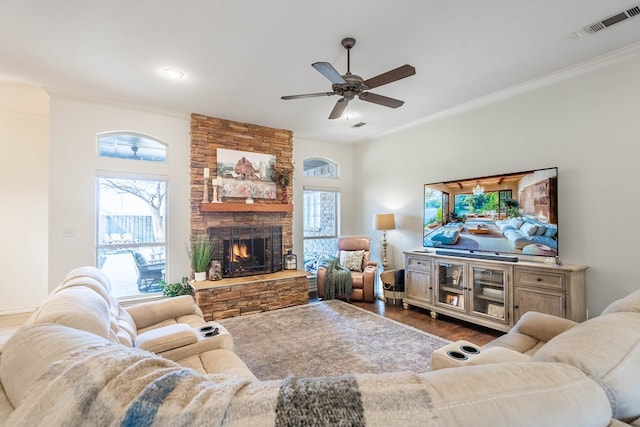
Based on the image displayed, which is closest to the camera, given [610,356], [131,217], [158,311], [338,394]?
[338,394]

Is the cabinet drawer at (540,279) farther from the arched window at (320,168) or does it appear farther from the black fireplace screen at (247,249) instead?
the arched window at (320,168)

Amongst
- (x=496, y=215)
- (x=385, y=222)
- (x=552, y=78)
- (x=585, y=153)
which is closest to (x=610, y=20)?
(x=552, y=78)

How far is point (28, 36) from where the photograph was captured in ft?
8.25

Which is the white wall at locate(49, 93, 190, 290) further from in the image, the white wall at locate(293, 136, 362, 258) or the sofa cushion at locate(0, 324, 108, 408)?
the sofa cushion at locate(0, 324, 108, 408)

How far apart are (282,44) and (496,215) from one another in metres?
3.22

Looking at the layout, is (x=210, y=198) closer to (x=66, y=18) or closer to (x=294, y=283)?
(x=294, y=283)

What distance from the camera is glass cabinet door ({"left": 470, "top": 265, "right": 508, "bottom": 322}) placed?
11.2 feet

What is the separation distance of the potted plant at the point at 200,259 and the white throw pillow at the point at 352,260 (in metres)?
2.33

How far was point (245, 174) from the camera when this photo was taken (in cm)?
491

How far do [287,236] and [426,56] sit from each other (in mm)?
3554

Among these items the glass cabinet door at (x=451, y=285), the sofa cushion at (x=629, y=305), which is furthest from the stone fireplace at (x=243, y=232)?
the sofa cushion at (x=629, y=305)

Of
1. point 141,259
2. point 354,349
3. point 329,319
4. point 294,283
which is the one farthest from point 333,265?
point 141,259

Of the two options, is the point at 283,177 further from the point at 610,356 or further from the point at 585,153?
the point at 610,356

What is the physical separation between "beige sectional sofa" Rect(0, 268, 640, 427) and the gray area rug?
6.89ft
